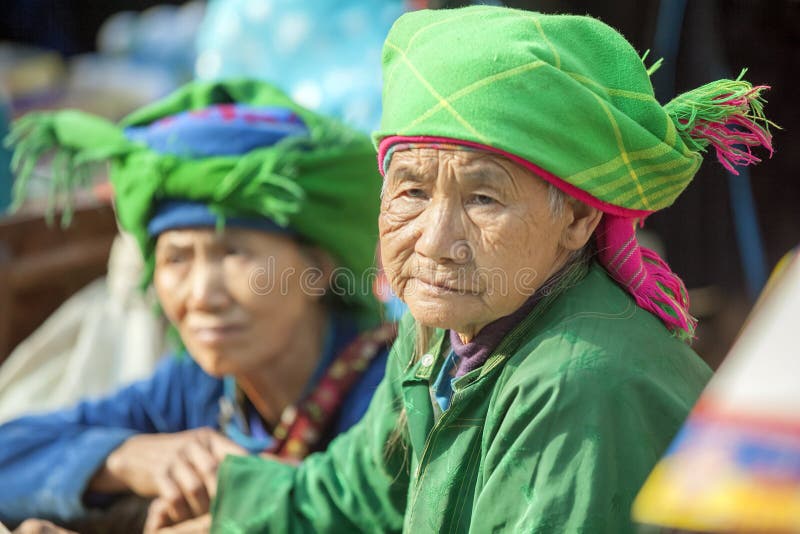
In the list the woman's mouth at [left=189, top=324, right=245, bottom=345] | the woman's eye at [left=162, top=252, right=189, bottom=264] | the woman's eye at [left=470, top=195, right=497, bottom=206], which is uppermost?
the woman's eye at [left=470, top=195, right=497, bottom=206]

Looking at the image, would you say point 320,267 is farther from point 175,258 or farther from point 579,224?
point 579,224

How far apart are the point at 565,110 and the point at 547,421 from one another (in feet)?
1.36

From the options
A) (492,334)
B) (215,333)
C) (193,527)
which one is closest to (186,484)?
(193,527)

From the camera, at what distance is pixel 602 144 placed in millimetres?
1412

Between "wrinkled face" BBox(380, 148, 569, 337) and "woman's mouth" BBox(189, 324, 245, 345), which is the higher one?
"wrinkled face" BBox(380, 148, 569, 337)

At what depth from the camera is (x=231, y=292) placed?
95.4 inches

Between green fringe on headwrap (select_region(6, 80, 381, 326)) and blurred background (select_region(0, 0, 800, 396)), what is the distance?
933mm

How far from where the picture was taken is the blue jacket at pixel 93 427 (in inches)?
92.9

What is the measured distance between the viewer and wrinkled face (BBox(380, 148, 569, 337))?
1436 millimetres

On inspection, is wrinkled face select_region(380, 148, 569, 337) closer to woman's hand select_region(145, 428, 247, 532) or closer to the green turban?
the green turban

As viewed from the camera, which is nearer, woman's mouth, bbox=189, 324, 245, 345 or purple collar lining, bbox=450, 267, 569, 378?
purple collar lining, bbox=450, 267, 569, 378

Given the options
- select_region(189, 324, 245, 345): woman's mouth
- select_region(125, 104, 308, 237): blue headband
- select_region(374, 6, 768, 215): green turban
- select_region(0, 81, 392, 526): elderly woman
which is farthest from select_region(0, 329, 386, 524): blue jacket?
select_region(374, 6, 768, 215): green turban

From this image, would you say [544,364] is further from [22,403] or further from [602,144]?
[22,403]

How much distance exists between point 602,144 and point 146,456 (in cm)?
138
